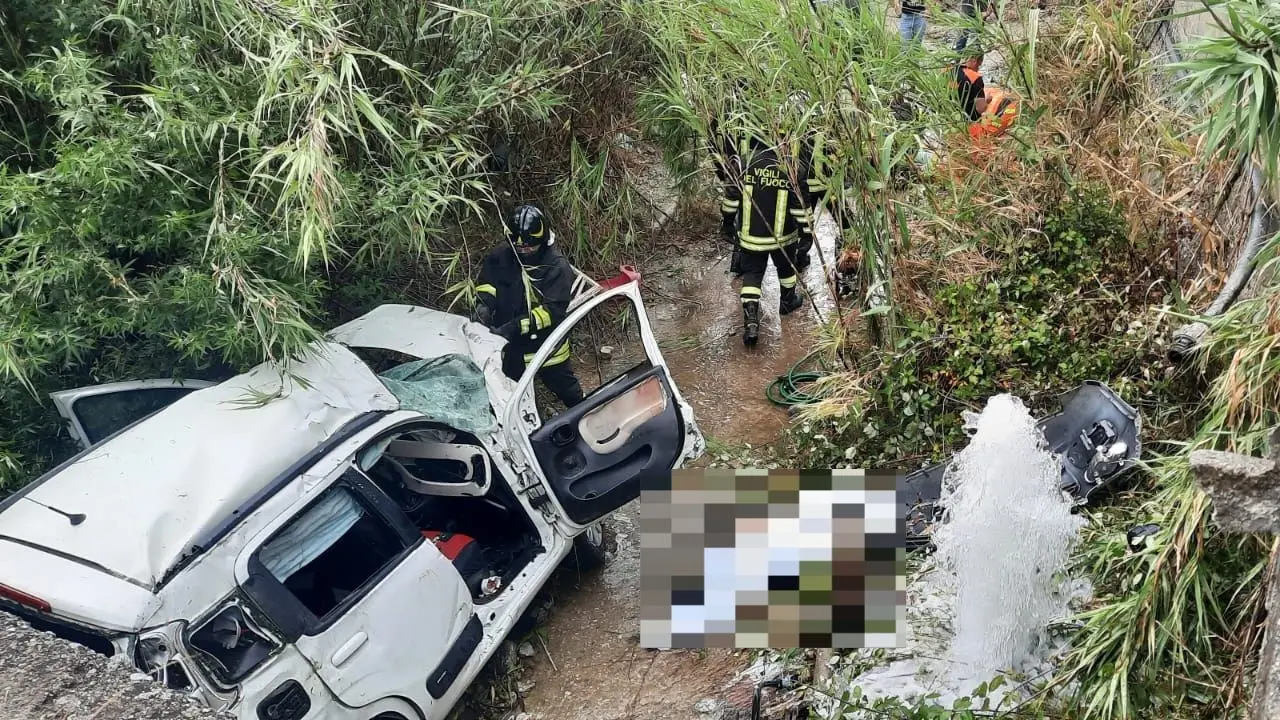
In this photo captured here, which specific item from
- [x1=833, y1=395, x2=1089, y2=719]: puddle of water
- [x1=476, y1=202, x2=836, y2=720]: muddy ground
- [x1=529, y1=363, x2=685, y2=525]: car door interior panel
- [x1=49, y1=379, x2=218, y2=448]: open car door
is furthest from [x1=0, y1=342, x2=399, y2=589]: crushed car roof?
[x1=833, y1=395, x2=1089, y2=719]: puddle of water

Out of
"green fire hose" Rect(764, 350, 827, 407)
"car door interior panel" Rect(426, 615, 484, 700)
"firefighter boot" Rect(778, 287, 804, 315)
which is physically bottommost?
"green fire hose" Rect(764, 350, 827, 407)

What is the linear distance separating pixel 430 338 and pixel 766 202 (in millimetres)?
2588

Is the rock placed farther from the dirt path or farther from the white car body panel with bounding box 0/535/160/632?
the white car body panel with bounding box 0/535/160/632

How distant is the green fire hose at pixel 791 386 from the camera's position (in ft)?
19.2

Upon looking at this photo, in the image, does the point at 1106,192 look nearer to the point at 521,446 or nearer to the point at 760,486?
the point at 760,486

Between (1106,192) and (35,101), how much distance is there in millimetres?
5287

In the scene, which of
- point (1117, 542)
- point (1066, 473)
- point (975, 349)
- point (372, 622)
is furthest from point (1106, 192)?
point (372, 622)

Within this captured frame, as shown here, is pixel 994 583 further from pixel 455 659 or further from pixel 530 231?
pixel 530 231

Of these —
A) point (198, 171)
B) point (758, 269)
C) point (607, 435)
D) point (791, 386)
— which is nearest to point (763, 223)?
point (758, 269)

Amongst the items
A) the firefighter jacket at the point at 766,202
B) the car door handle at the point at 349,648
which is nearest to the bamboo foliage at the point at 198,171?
the car door handle at the point at 349,648

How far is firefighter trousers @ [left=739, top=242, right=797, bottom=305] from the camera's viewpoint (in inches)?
246

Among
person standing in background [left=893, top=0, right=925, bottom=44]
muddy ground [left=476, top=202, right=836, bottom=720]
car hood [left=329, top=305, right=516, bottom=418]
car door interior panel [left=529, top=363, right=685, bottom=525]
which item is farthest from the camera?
person standing in background [left=893, top=0, right=925, bottom=44]

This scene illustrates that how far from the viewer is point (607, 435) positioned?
4461 mm

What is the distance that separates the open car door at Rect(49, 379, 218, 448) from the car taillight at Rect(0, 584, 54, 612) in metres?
0.89
